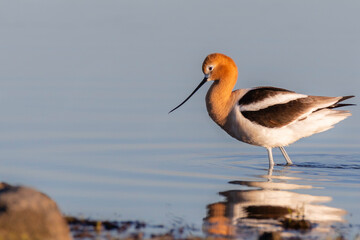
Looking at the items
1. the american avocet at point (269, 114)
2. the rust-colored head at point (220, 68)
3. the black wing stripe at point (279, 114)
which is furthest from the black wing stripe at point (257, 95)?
the rust-colored head at point (220, 68)

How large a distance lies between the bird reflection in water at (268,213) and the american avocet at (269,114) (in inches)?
47.5

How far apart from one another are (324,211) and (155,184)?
2.10 metres

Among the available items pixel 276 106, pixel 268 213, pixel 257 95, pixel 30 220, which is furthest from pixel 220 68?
pixel 30 220

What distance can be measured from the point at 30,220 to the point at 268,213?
276 cm

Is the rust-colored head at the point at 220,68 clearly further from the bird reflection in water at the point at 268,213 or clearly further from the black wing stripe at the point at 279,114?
the bird reflection in water at the point at 268,213

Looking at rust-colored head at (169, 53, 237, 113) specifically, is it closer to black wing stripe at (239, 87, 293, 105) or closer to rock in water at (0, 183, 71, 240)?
black wing stripe at (239, 87, 293, 105)

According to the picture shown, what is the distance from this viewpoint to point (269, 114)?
1063 cm

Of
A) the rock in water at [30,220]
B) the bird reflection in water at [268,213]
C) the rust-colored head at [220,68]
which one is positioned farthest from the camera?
the rust-colored head at [220,68]

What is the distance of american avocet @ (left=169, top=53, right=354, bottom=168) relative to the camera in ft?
34.7

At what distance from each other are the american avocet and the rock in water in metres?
4.93

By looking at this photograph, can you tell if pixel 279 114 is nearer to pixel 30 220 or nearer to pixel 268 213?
pixel 268 213

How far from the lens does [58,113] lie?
12.8m

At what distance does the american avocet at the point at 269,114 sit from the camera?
34.7ft

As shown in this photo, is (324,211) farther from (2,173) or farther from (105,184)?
(2,173)
